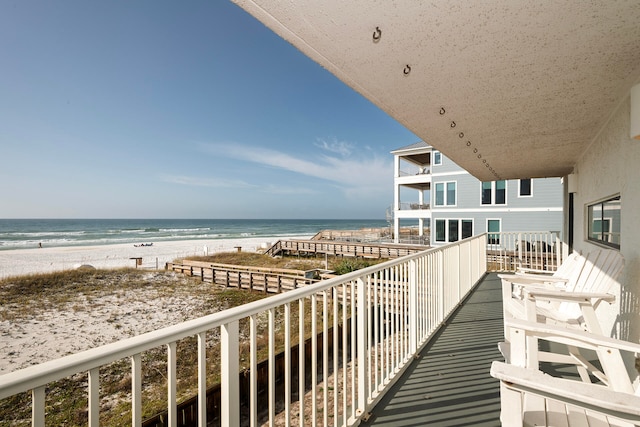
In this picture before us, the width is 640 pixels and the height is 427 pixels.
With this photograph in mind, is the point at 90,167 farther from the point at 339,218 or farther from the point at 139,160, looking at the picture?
the point at 339,218

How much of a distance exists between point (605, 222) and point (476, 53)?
294 centimetres

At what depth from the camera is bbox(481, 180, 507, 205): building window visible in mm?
14922

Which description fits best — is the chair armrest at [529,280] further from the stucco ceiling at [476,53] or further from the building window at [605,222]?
the stucco ceiling at [476,53]

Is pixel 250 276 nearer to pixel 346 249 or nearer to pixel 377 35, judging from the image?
pixel 346 249

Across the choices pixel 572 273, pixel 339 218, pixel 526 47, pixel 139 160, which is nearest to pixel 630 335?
pixel 572 273

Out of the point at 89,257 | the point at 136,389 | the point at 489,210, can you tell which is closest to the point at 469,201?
the point at 489,210

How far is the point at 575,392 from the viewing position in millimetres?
950

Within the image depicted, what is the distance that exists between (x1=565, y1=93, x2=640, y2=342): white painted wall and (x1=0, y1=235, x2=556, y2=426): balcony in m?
1.04

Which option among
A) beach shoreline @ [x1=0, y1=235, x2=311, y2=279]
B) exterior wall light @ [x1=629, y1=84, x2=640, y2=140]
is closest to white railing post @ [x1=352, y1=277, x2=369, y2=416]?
exterior wall light @ [x1=629, y1=84, x2=640, y2=140]

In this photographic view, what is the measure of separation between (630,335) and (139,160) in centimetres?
5045

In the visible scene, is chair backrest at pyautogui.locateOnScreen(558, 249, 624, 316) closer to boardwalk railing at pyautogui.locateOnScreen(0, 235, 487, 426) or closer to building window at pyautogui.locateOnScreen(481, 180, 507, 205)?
boardwalk railing at pyautogui.locateOnScreen(0, 235, 487, 426)

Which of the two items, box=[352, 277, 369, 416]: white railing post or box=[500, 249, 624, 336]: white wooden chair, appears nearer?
box=[352, 277, 369, 416]: white railing post

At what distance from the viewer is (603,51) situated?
165cm

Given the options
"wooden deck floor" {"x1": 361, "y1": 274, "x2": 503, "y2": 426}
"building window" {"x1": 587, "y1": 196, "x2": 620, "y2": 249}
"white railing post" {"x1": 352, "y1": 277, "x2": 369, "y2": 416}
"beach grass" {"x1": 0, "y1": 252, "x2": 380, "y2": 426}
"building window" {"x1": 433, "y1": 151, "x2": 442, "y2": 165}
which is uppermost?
"building window" {"x1": 433, "y1": 151, "x2": 442, "y2": 165}
